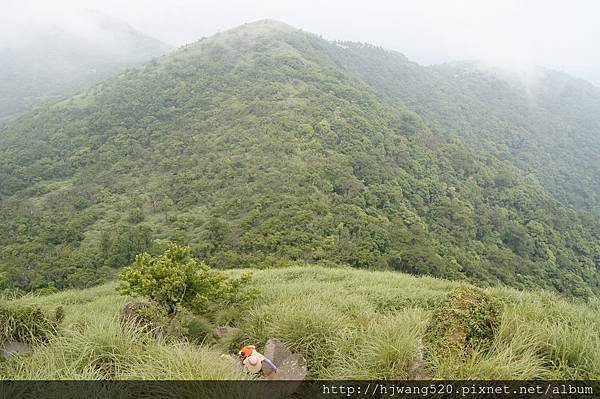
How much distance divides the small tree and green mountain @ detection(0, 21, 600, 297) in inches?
1006

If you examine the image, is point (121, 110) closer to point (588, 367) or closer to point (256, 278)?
point (256, 278)

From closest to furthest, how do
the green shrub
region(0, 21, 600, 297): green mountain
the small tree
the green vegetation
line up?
the green shrub
the green vegetation
the small tree
region(0, 21, 600, 297): green mountain

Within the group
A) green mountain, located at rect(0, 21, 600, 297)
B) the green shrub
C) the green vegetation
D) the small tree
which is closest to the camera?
the green shrub

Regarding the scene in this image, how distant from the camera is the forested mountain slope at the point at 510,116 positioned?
111 m

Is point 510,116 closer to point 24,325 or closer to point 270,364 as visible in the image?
point 270,364

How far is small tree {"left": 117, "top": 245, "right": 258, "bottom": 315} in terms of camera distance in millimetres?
5793

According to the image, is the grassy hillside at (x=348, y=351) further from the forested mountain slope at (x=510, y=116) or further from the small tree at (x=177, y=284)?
the forested mountain slope at (x=510, y=116)

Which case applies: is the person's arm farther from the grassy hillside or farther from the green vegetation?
the green vegetation

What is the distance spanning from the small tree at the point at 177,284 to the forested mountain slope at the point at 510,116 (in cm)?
10191

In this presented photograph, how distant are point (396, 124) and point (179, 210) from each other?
49910mm

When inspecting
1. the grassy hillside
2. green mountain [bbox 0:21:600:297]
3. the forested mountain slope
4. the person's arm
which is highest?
the forested mountain slope

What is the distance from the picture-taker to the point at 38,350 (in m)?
4.19

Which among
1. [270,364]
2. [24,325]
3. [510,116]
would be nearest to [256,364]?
[270,364]

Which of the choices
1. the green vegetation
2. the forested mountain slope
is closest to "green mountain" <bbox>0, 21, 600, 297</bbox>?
the green vegetation
